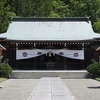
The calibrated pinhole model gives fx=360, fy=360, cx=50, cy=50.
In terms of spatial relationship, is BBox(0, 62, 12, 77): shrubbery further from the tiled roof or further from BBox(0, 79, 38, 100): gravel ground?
BBox(0, 79, 38, 100): gravel ground

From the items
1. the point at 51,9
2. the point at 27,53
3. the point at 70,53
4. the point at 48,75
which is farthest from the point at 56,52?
the point at 51,9

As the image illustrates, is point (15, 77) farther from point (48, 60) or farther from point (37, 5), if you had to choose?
point (37, 5)

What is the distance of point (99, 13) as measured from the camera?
234 ft

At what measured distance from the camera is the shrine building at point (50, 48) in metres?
44.8

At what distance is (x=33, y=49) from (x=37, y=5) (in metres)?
38.3

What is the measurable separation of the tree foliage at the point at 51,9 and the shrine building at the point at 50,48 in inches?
744

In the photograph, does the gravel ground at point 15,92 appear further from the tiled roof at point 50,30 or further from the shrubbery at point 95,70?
the tiled roof at point 50,30

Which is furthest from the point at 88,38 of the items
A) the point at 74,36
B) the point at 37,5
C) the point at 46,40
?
the point at 37,5

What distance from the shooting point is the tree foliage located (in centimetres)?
7028

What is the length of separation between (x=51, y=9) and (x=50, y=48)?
33190mm

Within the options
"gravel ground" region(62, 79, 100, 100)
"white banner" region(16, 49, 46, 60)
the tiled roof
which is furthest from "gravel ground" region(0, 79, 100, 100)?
the tiled roof

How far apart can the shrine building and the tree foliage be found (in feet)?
62.0

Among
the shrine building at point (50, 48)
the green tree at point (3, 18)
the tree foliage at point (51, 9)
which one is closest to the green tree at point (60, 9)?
the tree foliage at point (51, 9)

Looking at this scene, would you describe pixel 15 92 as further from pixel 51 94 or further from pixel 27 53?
pixel 27 53
